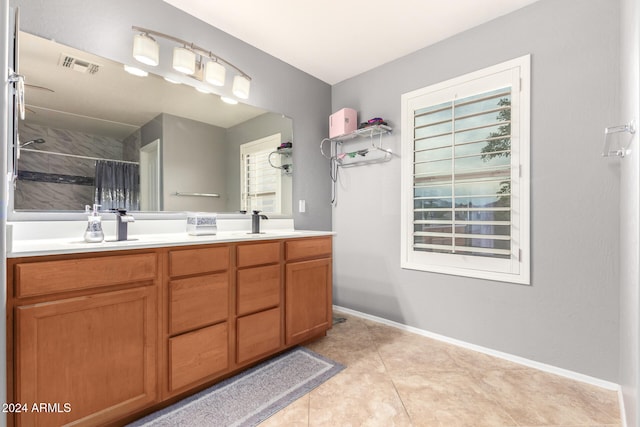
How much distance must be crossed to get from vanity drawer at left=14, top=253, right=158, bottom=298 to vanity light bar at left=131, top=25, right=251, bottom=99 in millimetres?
1328

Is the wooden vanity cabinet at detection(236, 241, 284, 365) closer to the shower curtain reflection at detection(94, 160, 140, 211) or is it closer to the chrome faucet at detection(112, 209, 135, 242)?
the chrome faucet at detection(112, 209, 135, 242)

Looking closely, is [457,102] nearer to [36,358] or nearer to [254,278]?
[254,278]

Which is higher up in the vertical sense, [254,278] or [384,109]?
[384,109]

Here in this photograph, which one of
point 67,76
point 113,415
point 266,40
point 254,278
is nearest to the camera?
point 113,415

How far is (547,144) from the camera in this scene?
1.95m

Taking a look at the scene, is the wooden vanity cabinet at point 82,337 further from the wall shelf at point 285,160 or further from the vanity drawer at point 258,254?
the wall shelf at point 285,160

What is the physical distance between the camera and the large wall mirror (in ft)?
5.20

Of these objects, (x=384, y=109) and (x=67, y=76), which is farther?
(x=384, y=109)

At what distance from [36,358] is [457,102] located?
290cm

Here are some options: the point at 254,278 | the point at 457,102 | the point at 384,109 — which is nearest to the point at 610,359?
the point at 457,102

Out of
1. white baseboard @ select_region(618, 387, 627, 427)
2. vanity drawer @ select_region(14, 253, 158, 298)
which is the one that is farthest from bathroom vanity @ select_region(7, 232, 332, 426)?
white baseboard @ select_region(618, 387, 627, 427)

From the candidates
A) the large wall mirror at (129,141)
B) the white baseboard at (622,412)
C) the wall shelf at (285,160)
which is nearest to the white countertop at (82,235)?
the large wall mirror at (129,141)

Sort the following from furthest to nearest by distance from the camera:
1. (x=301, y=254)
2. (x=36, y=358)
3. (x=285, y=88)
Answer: (x=285, y=88), (x=301, y=254), (x=36, y=358)

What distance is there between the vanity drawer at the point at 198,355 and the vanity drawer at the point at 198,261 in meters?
0.33
